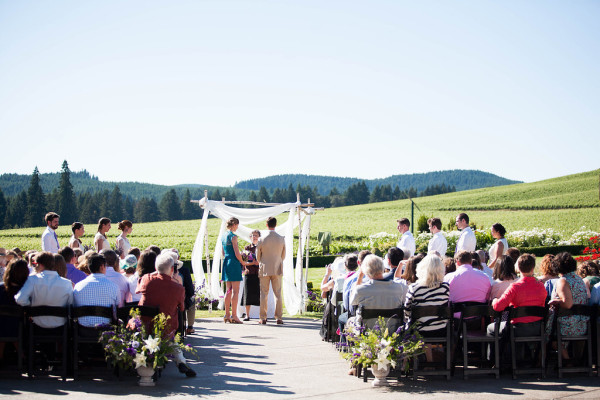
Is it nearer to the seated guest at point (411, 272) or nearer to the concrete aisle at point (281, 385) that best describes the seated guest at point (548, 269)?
the concrete aisle at point (281, 385)

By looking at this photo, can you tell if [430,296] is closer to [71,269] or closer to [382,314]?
[382,314]

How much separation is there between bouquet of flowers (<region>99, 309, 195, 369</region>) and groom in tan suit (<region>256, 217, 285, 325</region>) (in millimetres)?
→ 5826

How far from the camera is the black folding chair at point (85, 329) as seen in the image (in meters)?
6.94

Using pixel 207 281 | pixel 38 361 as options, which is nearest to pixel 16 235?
pixel 207 281

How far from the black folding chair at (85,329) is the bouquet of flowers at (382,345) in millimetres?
2836

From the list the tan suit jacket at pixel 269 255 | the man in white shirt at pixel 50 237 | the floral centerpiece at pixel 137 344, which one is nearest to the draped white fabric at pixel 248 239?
the tan suit jacket at pixel 269 255

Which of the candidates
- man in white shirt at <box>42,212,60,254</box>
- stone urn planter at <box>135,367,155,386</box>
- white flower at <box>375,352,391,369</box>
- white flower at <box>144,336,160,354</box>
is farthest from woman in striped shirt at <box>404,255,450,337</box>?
man in white shirt at <box>42,212,60,254</box>

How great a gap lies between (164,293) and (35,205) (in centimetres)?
8125

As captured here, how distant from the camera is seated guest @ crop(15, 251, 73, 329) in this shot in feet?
23.0

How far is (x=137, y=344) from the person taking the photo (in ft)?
21.9

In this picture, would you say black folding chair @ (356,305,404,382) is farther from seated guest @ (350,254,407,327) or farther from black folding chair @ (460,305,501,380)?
black folding chair @ (460,305,501,380)

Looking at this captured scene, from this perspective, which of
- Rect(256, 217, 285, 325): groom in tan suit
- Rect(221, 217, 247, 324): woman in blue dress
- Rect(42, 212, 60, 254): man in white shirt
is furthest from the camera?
Rect(256, 217, 285, 325): groom in tan suit

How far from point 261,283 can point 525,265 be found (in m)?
6.73

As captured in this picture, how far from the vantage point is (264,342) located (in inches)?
402
